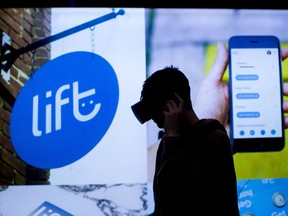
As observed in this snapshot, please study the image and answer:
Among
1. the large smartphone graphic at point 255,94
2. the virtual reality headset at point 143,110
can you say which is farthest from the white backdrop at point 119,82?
the virtual reality headset at point 143,110

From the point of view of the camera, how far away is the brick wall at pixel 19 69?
1.69 metres

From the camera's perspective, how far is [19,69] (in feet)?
5.84

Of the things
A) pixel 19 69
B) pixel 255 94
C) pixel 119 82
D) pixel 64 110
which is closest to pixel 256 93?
pixel 255 94

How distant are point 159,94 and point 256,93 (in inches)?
34.5

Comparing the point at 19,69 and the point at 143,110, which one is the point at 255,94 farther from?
the point at 19,69

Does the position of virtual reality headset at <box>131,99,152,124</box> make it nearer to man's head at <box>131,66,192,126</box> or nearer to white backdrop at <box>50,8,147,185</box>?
man's head at <box>131,66,192,126</box>

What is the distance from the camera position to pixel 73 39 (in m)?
1.80

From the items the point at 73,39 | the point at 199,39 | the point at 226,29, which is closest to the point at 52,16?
the point at 73,39

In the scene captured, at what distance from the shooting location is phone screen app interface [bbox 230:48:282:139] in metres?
1.74

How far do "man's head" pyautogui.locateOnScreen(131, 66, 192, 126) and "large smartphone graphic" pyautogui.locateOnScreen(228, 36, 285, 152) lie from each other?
782 millimetres

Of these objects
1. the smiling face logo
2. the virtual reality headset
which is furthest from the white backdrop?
the virtual reality headset

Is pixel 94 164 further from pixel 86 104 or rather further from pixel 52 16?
pixel 52 16

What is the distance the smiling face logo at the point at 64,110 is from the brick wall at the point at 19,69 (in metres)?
0.03
